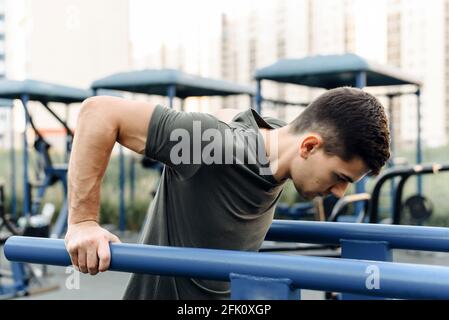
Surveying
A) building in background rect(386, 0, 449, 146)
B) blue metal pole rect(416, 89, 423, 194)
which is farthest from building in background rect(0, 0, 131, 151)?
blue metal pole rect(416, 89, 423, 194)

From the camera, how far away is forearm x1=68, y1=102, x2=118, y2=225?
1.11 meters

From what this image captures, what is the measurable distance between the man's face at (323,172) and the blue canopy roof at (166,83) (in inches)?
180

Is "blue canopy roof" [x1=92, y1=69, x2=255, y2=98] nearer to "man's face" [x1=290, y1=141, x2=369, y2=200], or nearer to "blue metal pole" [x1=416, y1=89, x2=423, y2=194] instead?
"blue metal pole" [x1=416, y1=89, x2=423, y2=194]

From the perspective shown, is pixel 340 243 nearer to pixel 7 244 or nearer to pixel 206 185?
pixel 206 185

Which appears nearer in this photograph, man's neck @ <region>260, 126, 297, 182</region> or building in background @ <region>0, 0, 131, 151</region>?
man's neck @ <region>260, 126, 297, 182</region>

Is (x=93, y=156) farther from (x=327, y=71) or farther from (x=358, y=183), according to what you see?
(x=327, y=71)

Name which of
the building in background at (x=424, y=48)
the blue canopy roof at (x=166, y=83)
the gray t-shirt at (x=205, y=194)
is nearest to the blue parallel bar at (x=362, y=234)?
the gray t-shirt at (x=205, y=194)

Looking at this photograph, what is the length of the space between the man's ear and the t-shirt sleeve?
162 millimetres

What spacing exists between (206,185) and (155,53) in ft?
109

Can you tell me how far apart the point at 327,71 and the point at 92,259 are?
426cm

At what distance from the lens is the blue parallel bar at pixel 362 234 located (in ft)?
4.42

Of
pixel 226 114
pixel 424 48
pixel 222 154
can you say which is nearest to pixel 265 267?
pixel 222 154

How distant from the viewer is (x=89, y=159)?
1127 mm
